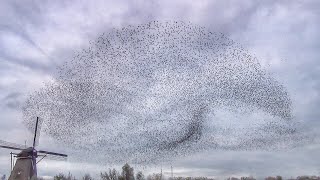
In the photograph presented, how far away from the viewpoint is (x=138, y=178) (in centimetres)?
17250

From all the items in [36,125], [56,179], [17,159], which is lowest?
[56,179]

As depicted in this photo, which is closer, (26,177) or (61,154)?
(26,177)

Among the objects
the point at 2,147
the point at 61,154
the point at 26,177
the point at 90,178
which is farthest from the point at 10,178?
the point at 90,178

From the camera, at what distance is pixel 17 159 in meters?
119

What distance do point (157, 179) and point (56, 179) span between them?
102m

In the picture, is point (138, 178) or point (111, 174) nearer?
point (111, 174)

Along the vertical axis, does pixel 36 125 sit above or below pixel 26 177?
above

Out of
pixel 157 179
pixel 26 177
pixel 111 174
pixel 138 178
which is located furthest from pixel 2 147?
pixel 157 179

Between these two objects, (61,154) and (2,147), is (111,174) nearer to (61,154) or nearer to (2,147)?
(61,154)

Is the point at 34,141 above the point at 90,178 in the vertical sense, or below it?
above

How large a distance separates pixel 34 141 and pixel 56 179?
3749 cm

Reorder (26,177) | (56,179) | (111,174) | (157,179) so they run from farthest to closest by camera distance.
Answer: (157,179) → (111,174) → (26,177) → (56,179)

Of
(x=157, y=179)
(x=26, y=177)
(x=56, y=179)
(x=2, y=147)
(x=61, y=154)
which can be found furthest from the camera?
(x=157, y=179)

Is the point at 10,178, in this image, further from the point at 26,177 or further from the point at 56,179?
the point at 56,179
